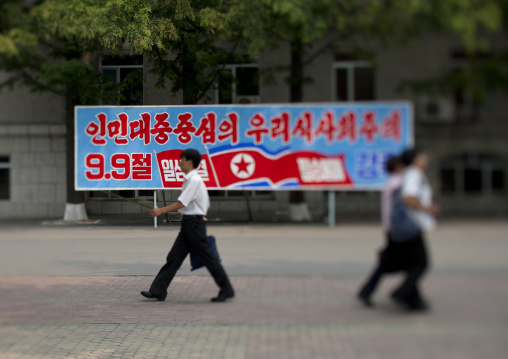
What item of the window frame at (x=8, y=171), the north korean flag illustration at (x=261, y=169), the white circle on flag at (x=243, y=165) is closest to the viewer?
the north korean flag illustration at (x=261, y=169)

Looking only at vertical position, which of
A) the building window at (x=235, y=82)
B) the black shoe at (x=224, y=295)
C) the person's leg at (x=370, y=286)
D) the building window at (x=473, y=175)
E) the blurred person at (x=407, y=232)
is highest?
the building window at (x=235, y=82)

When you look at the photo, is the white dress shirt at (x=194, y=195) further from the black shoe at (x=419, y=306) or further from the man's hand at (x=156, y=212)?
the black shoe at (x=419, y=306)

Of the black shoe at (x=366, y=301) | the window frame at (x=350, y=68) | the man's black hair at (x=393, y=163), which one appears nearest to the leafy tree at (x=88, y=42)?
the window frame at (x=350, y=68)

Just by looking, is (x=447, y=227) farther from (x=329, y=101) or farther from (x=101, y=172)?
(x=101, y=172)

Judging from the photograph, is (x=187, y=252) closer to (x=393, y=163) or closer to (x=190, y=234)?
(x=190, y=234)

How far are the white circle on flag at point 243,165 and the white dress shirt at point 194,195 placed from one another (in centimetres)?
22

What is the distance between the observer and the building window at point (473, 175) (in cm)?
205

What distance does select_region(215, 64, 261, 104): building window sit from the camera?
3197 millimetres

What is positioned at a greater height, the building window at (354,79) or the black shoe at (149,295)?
the building window at (354,79)

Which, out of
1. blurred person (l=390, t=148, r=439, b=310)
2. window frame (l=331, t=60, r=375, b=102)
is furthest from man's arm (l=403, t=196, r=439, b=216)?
window frame (l=331, t=60, r=375, b=102)

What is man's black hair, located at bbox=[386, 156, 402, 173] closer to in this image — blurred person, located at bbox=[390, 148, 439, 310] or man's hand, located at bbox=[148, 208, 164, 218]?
blurred person, located at bbox=[390, 148, 439, 310]

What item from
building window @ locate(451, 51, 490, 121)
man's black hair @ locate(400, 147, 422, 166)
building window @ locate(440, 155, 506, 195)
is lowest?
building window @ locate(440, 155, 506, 195)

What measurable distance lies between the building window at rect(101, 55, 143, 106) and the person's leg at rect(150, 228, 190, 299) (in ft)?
2.74

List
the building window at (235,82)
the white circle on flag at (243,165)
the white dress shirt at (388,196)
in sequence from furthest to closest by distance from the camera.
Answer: the building window at (235,82)
the white circle on flag at (243,165)
the white dress shirt at (388,196)
